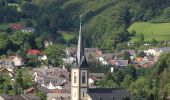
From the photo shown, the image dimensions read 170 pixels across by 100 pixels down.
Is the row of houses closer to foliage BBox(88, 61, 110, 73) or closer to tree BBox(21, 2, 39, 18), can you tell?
foliage BBox(88, 61, 110, 73)

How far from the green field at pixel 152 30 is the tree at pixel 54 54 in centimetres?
2333

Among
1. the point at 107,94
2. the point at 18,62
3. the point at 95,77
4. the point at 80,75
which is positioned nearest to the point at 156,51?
the point at 18,62

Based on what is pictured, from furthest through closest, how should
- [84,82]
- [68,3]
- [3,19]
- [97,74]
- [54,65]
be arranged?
[68,3]
[3,19]
[54,65]
[97,74]
[84,82]

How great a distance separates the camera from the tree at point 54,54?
106812 millimetres

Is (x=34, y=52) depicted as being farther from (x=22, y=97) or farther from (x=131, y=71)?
(x=22, y=97)

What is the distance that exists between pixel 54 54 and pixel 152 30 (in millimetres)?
31514

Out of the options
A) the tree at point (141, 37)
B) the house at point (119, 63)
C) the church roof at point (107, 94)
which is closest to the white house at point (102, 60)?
the house at point (119, 63)

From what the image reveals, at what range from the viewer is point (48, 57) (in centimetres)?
10806

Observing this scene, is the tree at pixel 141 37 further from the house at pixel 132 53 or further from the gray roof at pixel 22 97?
the gray roof at pixel 22 97

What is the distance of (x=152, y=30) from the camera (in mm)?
138125

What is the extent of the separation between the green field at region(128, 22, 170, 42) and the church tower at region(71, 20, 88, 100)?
64.3 m

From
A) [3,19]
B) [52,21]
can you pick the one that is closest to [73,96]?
[3,19]

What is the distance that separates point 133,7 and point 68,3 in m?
16.9

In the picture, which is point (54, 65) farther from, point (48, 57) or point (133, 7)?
point (133, 7)
